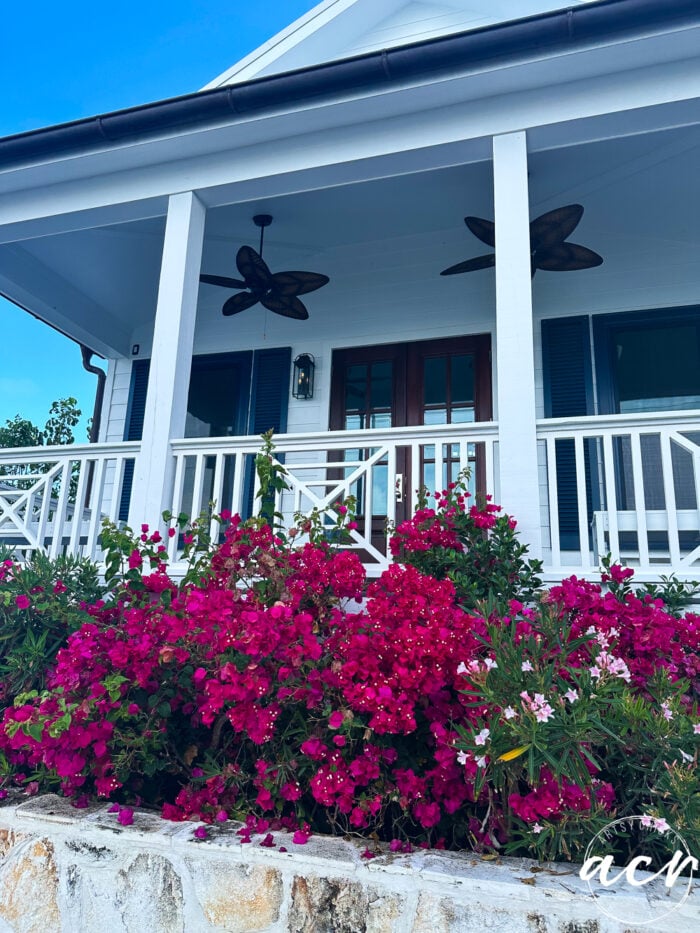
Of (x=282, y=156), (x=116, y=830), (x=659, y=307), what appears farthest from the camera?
(x=659, y=307)

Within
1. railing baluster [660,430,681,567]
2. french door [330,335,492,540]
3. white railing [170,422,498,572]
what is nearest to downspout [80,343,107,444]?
french door [330,335,492,540]

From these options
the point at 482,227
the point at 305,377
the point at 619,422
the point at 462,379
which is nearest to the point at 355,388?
the point at 305,377

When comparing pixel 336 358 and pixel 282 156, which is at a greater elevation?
pixel 282 156

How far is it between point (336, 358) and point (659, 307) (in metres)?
2.55

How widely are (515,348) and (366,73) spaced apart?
1664 mm

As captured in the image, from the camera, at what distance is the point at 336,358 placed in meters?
5.52

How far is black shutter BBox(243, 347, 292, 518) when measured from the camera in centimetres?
549

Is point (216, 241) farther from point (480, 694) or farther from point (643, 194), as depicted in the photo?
point (480, 694)

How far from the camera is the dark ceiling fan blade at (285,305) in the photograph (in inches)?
207

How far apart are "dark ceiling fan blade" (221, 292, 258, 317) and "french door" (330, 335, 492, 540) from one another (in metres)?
0.83

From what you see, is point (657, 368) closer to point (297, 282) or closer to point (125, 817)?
point (297, 282)

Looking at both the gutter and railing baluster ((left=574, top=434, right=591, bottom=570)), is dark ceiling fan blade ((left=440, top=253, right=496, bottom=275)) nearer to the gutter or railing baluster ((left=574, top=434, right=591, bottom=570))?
the gutter

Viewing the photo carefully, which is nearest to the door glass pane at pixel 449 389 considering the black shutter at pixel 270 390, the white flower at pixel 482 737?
the black shutter at pixel 270 390

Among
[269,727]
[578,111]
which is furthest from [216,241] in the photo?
[269,727]
